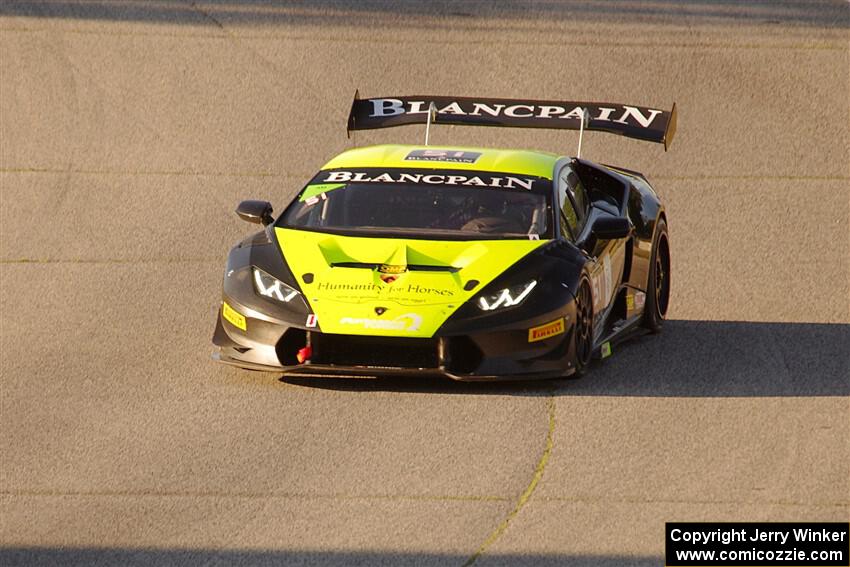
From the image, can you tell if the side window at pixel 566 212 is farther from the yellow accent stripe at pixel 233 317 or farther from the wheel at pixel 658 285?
the yellow accent stripe at pixel 233 317

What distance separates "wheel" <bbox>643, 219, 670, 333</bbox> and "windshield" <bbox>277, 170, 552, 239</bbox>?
4.28 feet

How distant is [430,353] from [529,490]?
172 cm

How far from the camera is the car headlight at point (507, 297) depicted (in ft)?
34.0

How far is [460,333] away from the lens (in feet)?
33.4

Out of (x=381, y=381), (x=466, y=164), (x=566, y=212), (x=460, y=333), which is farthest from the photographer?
(x=466, y=164)

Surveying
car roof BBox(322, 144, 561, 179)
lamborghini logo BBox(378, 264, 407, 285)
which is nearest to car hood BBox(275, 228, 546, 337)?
lamborghini logo BBox(378, 264, 407, 285)

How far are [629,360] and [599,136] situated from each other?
21.3ft

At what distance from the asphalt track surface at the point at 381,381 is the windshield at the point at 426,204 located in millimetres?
1062

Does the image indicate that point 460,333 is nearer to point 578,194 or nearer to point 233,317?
point 233,317

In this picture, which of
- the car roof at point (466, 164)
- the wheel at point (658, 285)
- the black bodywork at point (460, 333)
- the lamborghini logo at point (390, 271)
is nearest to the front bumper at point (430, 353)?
the black bodywork at point (460, 333)

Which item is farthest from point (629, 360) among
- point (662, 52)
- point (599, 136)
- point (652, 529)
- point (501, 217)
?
point (662, 52)

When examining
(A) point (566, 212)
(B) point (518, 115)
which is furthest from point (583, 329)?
(B) point (518, 115)

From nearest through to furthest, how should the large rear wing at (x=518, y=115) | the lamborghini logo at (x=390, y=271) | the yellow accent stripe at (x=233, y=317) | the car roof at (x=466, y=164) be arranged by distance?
the lamborghini logo at (x=390, y=271) → the yellow accent stripe at (x=233, y=317) → the car roof at (x=466, y=164) → the large rear wing at (x=518, y=115)

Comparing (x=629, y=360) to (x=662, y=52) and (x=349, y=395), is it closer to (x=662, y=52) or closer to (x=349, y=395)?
(x=349, y=395)
